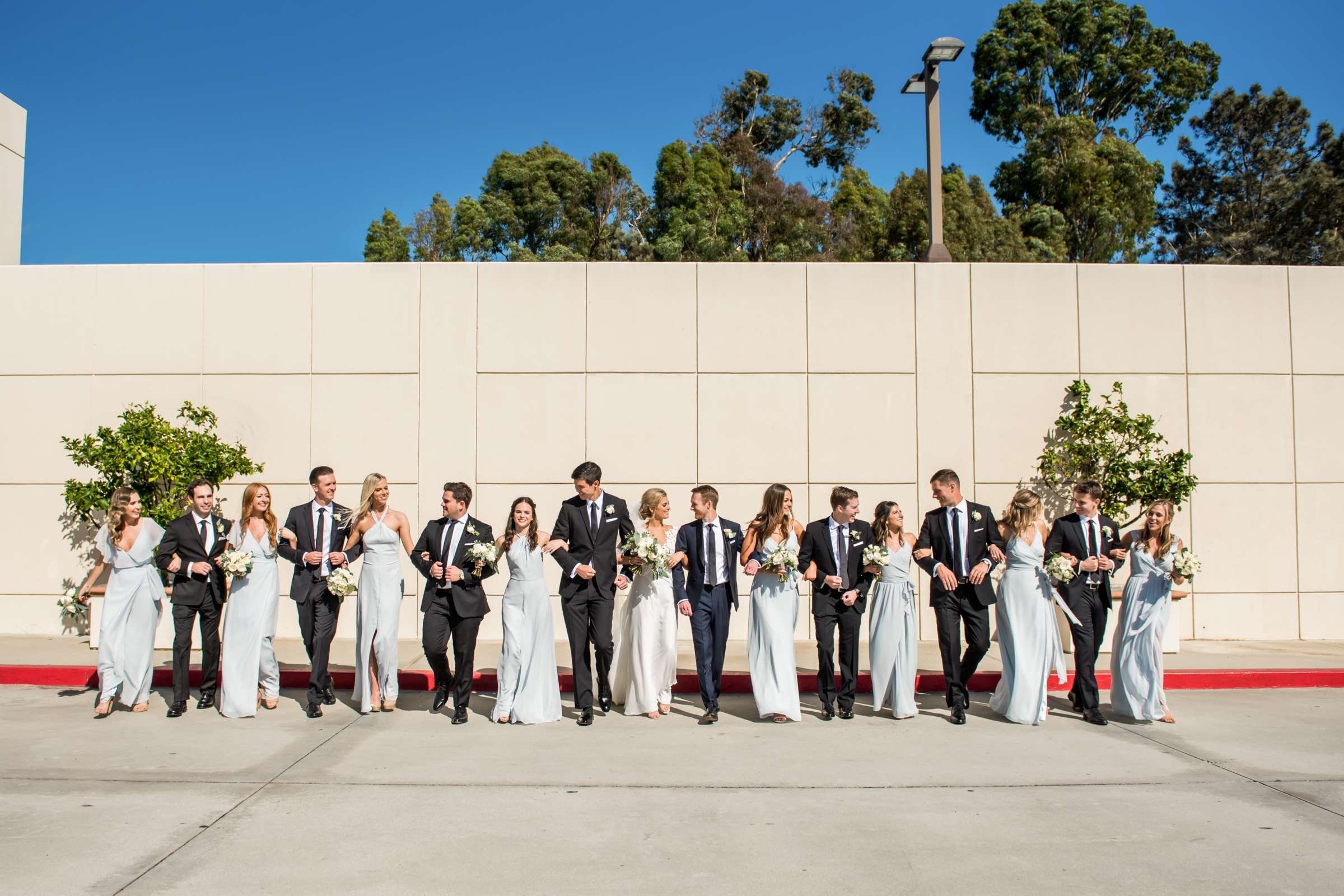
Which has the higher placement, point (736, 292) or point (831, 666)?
point (736, 292)

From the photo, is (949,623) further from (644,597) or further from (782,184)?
(782,184)

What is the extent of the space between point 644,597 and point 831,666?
65.9 inches

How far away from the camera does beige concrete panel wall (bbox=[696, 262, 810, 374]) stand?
12.7 meters

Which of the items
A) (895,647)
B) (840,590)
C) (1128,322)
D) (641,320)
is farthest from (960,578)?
(1128,322)

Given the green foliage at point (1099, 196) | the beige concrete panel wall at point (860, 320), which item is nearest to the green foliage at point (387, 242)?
the green foliage at point (1099, 196)

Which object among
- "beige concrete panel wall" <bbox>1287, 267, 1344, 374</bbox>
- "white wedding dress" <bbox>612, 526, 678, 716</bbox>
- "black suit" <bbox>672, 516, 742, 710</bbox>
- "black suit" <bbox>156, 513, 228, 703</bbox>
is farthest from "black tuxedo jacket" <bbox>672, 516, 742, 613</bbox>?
"beige concrete panel wall" <bbox>1287, 267, 1344, 374</bbox>

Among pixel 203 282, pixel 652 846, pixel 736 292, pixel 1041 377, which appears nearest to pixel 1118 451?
pixel 1041 377

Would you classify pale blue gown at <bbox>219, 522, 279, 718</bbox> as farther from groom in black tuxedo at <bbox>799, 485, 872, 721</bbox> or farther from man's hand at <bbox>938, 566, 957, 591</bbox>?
man's hand at <bbox>938, 566, 957, 591</bbox>

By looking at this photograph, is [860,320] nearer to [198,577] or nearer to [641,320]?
[641,320]

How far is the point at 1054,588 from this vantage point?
8.46 m

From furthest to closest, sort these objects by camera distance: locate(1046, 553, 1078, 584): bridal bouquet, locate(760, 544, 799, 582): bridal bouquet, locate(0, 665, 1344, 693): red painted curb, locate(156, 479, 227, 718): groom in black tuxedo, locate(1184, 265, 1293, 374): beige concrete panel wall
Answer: locate(1184, 265, 1293, 374): beige concrete panel wall
locate(0, 665, 1344, 693): red painted curb
locate(156, 479, 227, 718): groom in black tuxedo
locate(760, 544, 799, 582): bridal bouquet
locate(1046, 553, 1078, 584): bridal bouquet

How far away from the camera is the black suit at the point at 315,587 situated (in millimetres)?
8391

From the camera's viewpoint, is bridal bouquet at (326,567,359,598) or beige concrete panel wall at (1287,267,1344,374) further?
beige concrete panel wall at (1287,267,1344,374)

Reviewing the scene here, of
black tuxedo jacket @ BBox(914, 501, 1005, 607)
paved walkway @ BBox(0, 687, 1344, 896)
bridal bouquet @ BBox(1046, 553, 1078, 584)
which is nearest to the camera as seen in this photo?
paved walkway @ BBox(0, 687, 1344, 896)
